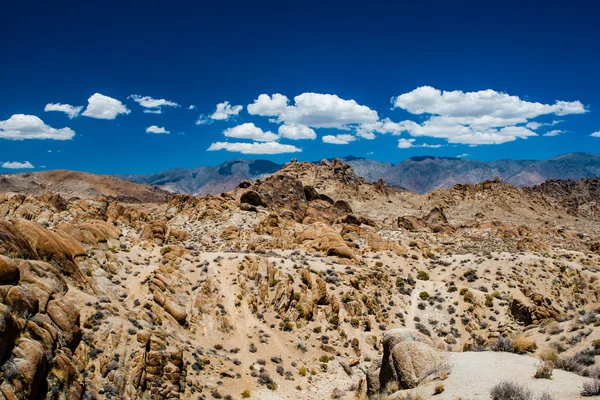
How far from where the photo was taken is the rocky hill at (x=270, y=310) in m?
14.4

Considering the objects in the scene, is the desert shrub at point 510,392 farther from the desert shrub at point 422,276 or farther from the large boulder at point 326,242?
the large boulder at point 326,242

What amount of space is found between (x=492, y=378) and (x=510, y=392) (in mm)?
1994

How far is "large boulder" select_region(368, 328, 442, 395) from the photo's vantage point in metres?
14.4

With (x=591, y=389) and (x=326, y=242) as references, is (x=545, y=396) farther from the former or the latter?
(x=326, y=242)

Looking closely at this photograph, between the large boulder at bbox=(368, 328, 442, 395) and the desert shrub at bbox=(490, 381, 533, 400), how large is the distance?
2997mm

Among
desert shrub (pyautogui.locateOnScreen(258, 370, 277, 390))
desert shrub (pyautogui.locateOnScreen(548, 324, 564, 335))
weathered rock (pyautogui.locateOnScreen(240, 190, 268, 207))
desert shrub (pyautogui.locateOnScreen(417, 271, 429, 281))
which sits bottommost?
desert shrub (pyautogui.locateOnScreen(258, 370, 277, 390))

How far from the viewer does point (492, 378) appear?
12836mm

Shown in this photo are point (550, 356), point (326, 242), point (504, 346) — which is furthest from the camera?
point (326, 242)

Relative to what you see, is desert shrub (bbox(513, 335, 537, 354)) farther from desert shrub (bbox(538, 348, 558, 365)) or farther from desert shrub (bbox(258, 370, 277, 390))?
desert shrub (bbox(258, 370, 277, 390))

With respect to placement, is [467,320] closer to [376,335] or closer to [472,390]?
[376,335]

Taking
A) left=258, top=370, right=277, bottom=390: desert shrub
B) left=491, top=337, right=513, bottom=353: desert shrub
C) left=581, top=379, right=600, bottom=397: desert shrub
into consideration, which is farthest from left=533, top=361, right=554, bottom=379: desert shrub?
left=258, top=370, right=277, bottom=390: desert shrub

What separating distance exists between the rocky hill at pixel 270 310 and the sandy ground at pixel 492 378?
8 cm

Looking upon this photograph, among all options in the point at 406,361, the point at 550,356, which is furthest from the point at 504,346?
the point at 406,361

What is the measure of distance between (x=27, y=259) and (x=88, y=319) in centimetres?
424
